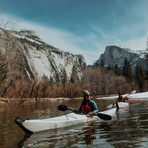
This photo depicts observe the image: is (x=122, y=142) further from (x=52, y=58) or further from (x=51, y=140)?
(x=52, y=58)

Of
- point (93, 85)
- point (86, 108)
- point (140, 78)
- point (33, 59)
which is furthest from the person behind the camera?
point (33, 59)

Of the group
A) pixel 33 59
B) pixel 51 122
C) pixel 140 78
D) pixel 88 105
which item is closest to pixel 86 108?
pixel 88 105

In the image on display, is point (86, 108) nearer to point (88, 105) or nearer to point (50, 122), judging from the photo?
point (88, 105)

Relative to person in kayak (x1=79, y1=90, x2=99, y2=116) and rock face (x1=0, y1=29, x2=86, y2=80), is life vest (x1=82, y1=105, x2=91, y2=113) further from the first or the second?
rock face (x1=0, y1=29, x2=86, y2=80)

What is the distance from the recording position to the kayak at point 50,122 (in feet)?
17.5

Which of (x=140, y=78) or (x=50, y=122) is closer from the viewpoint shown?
(x=50, y=122)

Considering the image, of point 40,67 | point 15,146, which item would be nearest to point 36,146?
point 15,146

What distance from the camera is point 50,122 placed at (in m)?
6.06

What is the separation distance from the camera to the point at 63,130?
20.1 feet

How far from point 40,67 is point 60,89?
48.7 meters

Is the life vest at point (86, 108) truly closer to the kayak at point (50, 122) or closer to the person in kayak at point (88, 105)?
the person in kayak at point (88, 105)

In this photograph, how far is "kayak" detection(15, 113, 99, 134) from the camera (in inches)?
210

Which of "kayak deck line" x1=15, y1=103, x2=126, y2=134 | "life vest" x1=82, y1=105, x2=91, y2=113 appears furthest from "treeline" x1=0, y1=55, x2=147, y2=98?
"kayak deck line" x1=15, y1=103, x2=126, y2=134

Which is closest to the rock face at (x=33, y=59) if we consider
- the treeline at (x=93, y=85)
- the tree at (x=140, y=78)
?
the treeline at (x=93, y=85)
